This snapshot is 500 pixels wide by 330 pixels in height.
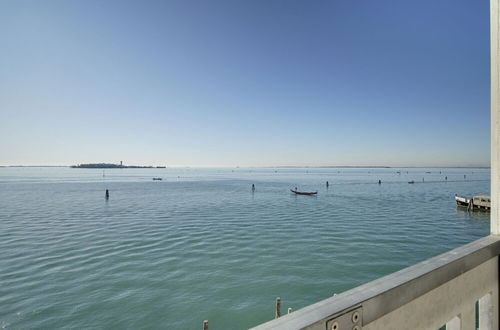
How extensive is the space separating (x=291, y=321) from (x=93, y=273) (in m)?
14.3

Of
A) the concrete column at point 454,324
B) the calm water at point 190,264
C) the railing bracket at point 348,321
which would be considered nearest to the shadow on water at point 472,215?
the calm water at point 190,264

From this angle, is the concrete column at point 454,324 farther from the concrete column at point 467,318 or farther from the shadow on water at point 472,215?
the shadow on water at point 472,215

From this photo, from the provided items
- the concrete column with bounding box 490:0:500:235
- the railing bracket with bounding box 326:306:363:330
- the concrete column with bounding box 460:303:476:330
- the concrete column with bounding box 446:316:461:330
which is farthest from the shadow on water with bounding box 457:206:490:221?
the railing bracket with bounding box 326:306:363:330

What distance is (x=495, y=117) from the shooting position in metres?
2.12

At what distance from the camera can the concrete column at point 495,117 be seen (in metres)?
2.04

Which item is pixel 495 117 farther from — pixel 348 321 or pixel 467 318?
pixel 348 321

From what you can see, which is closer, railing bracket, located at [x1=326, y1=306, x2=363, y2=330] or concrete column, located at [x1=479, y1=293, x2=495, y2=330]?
railing bracket, located at [x1=326, y1=306, x2=363, y2=330]

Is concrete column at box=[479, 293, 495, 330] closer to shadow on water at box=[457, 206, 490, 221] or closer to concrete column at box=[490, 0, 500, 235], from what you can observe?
concrete column at box=[490, 0, 500, 235]

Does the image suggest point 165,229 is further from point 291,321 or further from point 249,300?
point 291,321

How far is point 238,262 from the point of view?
13336 millimetres

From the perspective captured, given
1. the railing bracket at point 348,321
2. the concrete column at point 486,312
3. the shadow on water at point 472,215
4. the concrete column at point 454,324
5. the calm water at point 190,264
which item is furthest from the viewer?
the shadow on water at point 472,215

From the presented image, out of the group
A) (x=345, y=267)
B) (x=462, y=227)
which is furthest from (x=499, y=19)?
(x=462, y=227)

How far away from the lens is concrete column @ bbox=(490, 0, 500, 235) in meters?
2.04

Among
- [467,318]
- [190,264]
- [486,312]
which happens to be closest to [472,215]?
[190,264]
